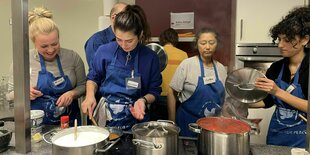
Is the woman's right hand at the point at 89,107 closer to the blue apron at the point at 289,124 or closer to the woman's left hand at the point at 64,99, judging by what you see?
the woman's left hand at the point at 64,99

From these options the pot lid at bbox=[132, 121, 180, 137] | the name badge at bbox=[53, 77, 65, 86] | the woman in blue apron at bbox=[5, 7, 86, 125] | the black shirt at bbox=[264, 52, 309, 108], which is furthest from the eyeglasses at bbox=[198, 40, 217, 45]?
the pot lid at bbox=[132, 121, 180, 137]

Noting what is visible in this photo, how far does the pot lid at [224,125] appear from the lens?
89 cm

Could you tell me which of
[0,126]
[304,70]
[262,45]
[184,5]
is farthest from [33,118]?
[184,5]

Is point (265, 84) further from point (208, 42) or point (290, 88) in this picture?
point (208, 42)

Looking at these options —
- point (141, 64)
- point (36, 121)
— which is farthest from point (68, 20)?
point (36, 121)

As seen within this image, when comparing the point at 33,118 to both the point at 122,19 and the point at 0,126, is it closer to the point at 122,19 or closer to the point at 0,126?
the point at 0,126

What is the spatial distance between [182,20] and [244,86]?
86.2 inches

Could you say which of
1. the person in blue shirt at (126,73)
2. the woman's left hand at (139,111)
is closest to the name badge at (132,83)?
the person in blue shirt at (126,73)

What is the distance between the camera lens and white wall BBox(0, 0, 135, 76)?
10.5ft

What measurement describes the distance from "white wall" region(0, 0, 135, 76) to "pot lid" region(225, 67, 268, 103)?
7.40ft

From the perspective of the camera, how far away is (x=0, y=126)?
1123 millimetres

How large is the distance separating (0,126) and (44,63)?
494mm

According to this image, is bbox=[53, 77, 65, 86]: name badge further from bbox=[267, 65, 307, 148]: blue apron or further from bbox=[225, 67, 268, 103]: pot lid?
bbox=[267, 65, 307, 148]: blue apron

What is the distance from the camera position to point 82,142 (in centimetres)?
90
